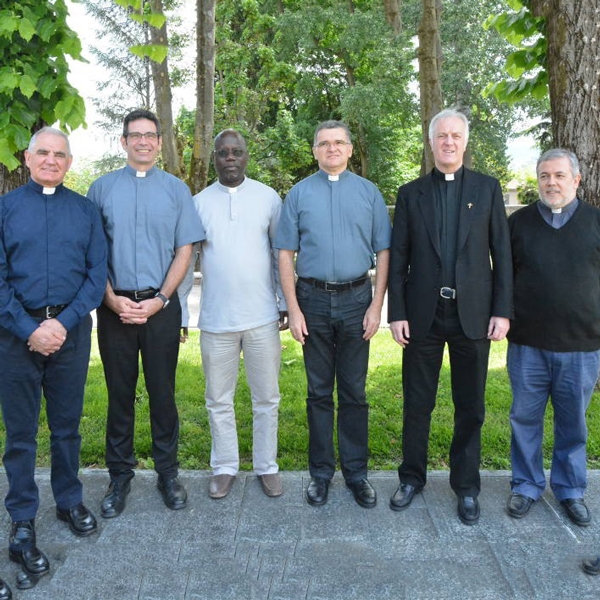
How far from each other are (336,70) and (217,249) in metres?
24.5

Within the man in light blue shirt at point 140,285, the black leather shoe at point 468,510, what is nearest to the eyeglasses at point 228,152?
the man in light blue shirt at point 140,285

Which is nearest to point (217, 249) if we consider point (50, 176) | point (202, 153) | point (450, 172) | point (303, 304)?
point (303, 304)

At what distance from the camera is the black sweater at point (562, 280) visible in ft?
11.9

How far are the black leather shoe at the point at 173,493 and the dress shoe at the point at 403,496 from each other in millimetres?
1351

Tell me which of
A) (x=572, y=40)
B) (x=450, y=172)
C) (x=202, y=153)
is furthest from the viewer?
(x=202, y=153)

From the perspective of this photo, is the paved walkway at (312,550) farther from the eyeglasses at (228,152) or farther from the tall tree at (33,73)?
the tall tree at (33,73)

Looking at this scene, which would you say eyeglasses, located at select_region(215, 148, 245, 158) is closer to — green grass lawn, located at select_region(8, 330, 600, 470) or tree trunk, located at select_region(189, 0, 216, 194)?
green grass lawn, located at select_region(8, 330, 600, 470)

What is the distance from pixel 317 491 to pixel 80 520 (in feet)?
4.83

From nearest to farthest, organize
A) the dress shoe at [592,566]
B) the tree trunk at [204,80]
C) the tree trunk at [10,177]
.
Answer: the dress shoe at [592,566], the tree trunk at [10,177], the tree trunk at [204,80]

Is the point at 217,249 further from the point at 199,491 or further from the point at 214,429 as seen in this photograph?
the point at 199,491

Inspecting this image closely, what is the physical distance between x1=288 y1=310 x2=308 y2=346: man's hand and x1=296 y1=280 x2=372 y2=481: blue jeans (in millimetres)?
41

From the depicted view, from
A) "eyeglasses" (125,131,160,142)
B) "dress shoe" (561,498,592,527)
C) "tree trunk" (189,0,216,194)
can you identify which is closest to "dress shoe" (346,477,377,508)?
"dress shoe" (561,498,592,527)

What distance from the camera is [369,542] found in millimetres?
3508

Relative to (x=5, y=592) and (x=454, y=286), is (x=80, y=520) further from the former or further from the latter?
(x=454, y=286)
